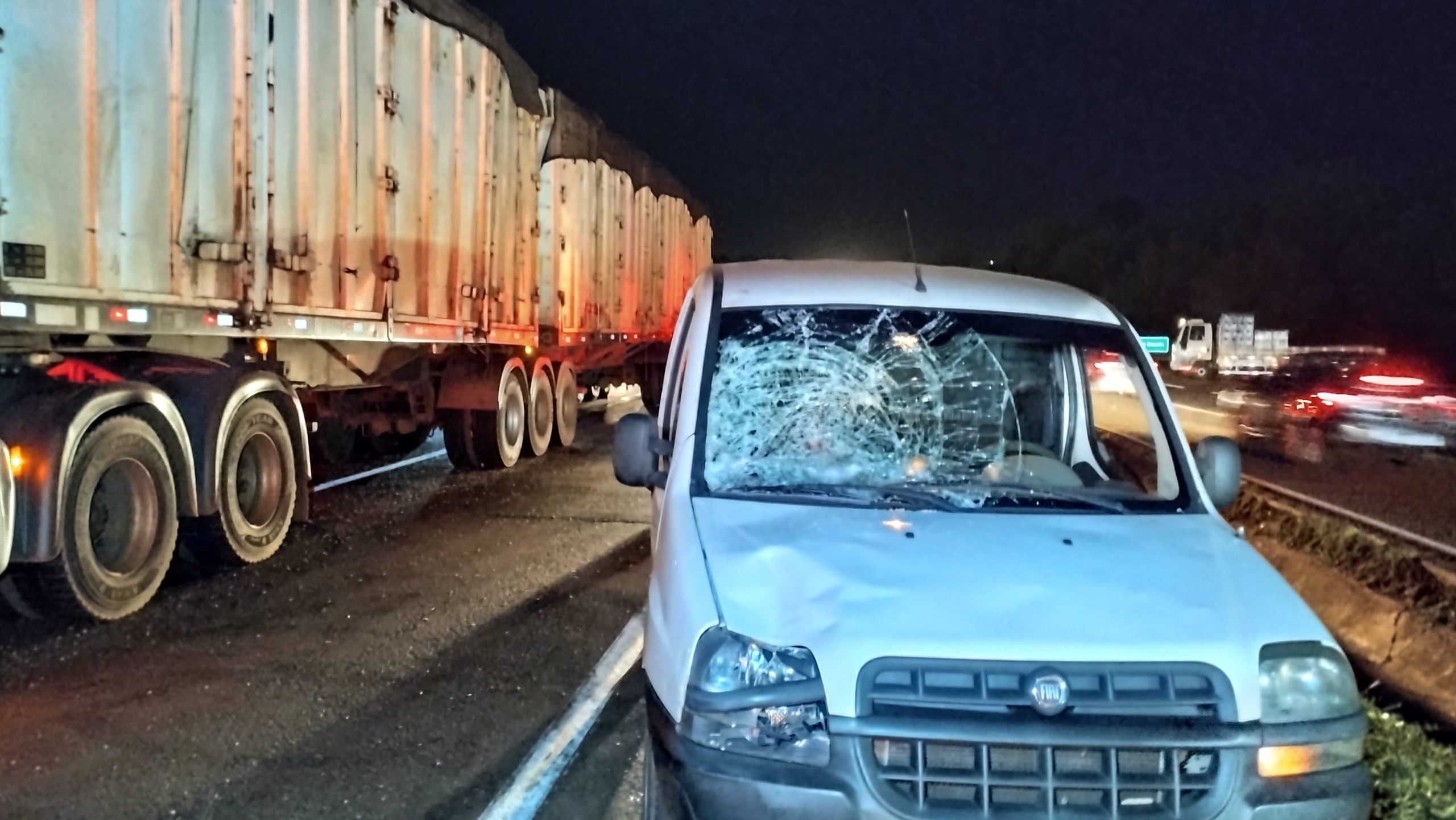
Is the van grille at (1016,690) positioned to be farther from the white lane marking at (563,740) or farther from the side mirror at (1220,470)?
the white lane marking at (563,740)

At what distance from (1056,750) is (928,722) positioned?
31cm

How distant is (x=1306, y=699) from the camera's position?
3076mm

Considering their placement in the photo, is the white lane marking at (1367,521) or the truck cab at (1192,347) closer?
the white lane marking at (1367,521)

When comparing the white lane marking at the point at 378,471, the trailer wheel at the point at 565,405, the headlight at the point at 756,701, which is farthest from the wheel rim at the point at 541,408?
the headlight at the point at 756,701

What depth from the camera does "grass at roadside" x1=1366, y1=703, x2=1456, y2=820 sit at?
4117 mm

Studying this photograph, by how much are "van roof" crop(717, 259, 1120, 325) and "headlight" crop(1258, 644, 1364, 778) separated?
1.75 m

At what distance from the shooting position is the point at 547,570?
27.9 feet

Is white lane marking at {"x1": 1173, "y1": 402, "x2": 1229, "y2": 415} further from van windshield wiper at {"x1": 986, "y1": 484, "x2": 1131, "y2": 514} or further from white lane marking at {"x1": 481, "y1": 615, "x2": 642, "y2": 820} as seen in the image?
van windshield wiper at {"x1": 986, "y1": 484, "x2": 1131, "y2": 514}

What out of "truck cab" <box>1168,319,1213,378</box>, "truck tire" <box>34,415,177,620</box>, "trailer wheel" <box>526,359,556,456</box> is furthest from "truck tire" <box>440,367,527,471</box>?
"truck cab" <box>1168,319,1213,378</box>

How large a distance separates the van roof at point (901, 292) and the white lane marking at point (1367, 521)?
511 cm

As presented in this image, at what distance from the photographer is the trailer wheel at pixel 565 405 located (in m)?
17.1

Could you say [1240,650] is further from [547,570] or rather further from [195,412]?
[195,412]

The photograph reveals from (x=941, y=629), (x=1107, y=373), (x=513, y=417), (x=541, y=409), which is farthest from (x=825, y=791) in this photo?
(x=541, y=409)

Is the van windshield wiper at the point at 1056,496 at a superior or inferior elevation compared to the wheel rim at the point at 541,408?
superior
